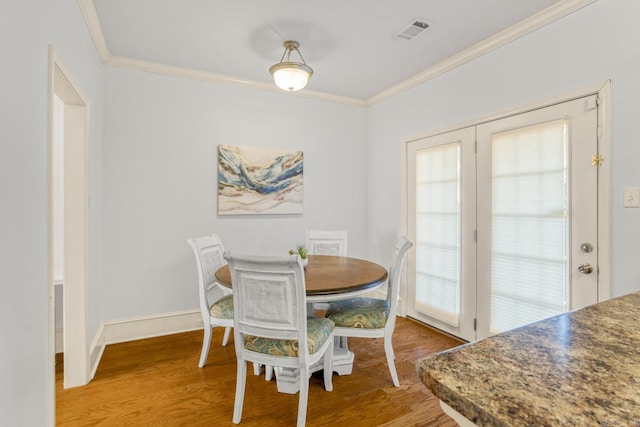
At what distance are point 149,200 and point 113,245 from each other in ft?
1.69

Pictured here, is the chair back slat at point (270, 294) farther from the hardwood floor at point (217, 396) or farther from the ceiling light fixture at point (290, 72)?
the ceiling light fixture at point (290, 72)

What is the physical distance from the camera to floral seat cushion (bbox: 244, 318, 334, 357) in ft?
5.80

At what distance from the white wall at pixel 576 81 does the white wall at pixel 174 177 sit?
161cm

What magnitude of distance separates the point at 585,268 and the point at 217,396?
8.37ft

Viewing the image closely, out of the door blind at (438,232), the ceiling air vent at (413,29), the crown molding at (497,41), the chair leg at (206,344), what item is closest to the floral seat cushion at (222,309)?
the chair leg at (206,344)

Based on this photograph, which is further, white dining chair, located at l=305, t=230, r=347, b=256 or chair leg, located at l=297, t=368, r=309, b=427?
white dining chair, located at l=305, t=230, r=347, b=256

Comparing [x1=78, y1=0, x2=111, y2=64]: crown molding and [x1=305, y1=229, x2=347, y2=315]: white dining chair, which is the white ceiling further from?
[x1=305, y1=229, x2=347, y2=315]: white dining chair

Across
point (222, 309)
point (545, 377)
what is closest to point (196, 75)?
point (222, 309)

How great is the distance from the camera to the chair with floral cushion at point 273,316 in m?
1.68

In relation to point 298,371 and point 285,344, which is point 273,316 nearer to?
point 285,344

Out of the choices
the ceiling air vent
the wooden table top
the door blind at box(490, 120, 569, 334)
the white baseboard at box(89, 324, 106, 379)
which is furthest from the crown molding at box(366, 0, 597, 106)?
the white baseboard at box(89, 324, 106, 379)

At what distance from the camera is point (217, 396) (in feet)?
6.95

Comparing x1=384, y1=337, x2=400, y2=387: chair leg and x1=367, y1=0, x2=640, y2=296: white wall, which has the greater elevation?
x1=367, y1=0, x2=640, y2=296: white wall

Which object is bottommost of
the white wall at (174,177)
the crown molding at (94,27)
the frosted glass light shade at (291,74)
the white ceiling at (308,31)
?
the white wall at (174,177)
